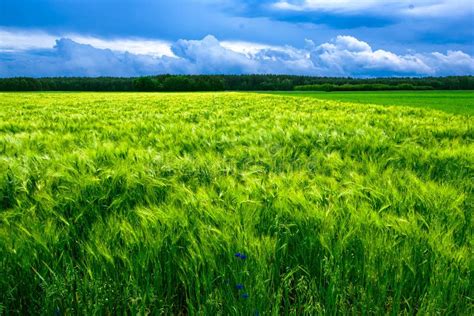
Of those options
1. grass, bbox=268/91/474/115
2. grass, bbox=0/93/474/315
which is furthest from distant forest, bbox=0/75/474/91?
grass, bbox=0/93/474/315

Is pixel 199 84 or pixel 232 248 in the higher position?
pixel 199 84

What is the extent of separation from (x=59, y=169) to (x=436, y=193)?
9.39ft

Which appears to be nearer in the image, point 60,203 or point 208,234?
point 208,234

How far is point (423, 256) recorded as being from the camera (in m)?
1.59

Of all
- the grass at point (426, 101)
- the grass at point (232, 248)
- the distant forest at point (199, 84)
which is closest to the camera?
the grass at point (232, 248)

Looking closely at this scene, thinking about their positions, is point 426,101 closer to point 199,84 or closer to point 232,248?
point 232,248

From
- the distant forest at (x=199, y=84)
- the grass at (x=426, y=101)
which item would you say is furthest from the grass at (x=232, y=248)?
the distant forest at (x=199, y=84)

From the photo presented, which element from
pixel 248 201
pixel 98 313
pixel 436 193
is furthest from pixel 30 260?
pixel 436 193

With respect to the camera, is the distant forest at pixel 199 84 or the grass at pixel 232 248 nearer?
the grass at pixel 232 248

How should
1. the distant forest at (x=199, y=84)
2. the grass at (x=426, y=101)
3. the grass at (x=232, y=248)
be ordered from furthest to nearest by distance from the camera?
1. the distant forest at (x=199, y=84)
2. the grass at (x=426, y=101)
3. the grass at (x=232, y=248)

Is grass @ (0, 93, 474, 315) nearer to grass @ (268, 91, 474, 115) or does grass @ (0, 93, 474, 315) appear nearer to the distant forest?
grass @ (268, 91, 474, 115)

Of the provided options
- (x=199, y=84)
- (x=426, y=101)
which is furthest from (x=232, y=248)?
(x=199, y=84)

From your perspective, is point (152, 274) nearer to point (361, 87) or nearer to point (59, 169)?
point (59, 169)

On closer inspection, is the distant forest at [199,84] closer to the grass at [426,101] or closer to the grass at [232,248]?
the grass at [426,101]
